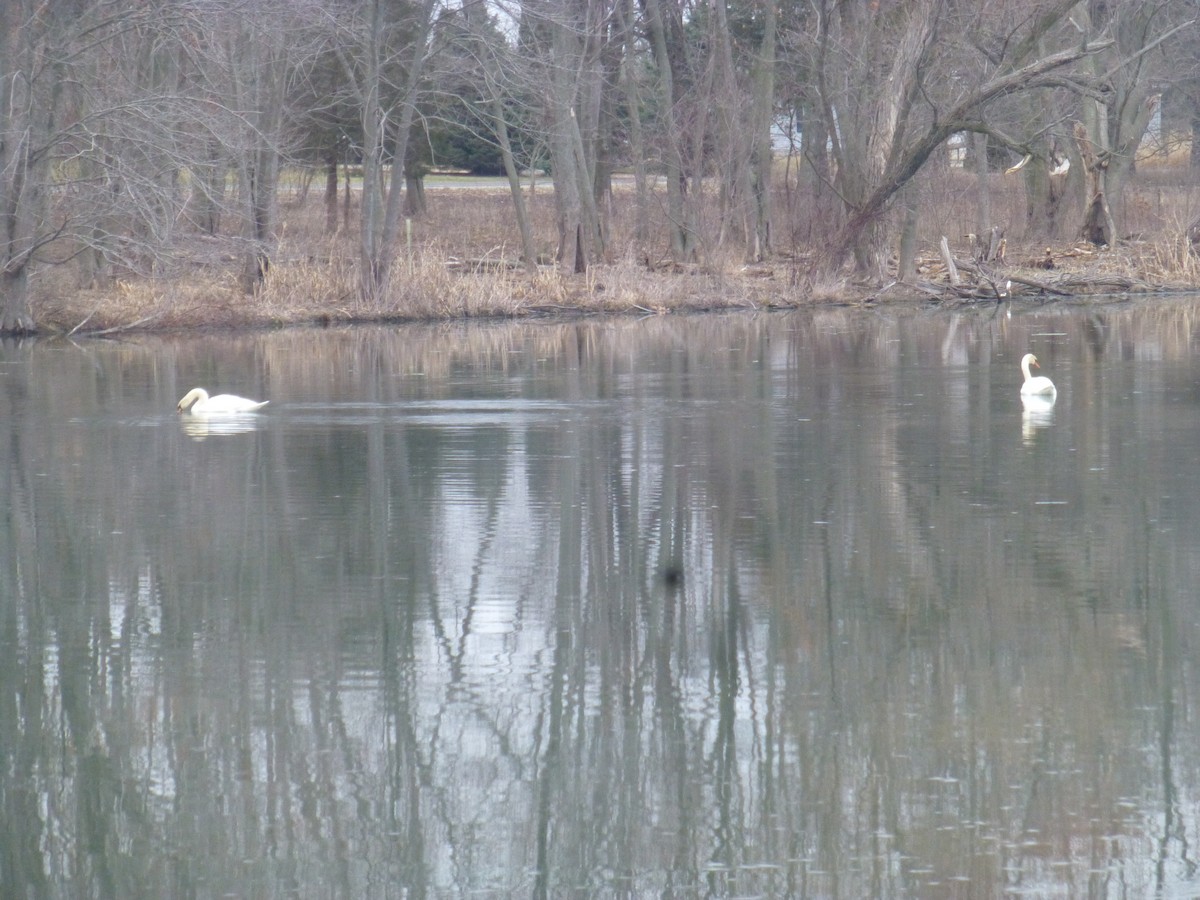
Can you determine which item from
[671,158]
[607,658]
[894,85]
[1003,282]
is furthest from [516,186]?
[607,658]

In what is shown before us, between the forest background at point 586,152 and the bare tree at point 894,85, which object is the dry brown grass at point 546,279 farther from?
the bare tree at point 894,85

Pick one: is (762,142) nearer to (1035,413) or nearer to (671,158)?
(671,158)

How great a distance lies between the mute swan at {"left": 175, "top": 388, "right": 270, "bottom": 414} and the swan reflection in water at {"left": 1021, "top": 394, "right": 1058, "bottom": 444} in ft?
22.6

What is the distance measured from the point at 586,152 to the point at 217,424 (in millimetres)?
27501

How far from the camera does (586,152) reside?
136 ft

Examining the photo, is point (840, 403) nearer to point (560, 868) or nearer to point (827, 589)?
point (827, 589)

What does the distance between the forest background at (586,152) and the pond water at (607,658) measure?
39.2 feet

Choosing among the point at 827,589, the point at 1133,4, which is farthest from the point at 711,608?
the point at 1133,4

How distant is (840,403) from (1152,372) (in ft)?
13.3

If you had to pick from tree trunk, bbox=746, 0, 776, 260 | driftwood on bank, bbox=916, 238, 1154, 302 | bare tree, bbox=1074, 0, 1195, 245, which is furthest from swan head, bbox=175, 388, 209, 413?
bare tree, bbox=1074, 0, 1195, 245

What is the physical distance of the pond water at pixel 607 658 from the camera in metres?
5.15

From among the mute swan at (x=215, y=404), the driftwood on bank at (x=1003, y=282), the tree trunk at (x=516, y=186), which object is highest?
the tree trunk at (x=516, y=186)

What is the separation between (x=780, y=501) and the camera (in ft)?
34.5

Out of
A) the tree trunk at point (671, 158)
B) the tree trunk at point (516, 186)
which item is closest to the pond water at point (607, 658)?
the tree trunk at point (516, 186)
